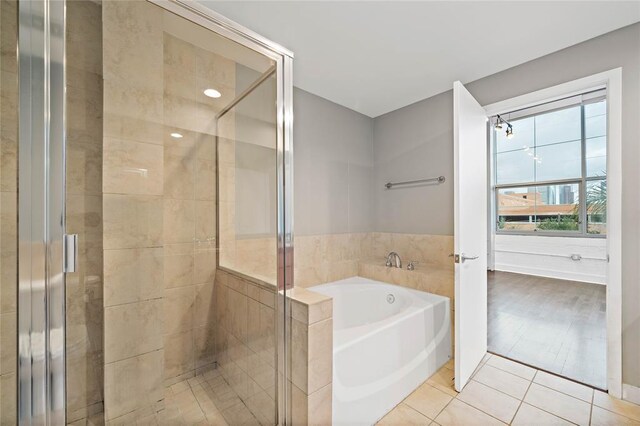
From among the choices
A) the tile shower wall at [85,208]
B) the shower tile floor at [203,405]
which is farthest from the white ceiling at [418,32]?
the shower tile floor at [203,405]

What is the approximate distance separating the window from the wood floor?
1215 millimetres

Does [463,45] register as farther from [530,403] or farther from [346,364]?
[530,403]

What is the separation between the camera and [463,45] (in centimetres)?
190

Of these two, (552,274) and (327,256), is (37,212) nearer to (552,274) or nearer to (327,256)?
(327,256)

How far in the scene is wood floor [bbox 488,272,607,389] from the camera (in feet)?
6.70

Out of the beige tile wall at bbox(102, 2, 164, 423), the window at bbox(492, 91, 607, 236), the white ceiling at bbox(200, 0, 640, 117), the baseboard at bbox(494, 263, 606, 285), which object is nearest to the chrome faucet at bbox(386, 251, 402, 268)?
the white ceiling at bbox(200, 0, 640, 117)

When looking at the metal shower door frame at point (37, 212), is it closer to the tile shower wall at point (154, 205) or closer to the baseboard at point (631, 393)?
the tile shower wall at point (154, 205)

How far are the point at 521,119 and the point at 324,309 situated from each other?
18.6 ft

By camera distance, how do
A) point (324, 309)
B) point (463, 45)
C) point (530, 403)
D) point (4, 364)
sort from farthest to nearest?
point (463, 45) → point (530, 403) → point (324, 309) → point (4, 364)

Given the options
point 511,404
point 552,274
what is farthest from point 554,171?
point 511,404

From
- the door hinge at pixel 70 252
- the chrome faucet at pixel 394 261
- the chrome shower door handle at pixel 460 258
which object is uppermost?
the door hinge at pixel 70 252

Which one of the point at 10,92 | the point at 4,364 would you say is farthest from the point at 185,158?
the point at 4,364

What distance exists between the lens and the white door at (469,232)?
1764 millimetres

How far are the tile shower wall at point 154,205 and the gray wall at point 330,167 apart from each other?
1.03 metres
